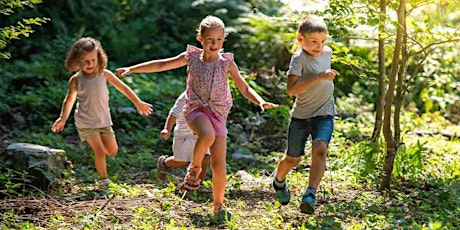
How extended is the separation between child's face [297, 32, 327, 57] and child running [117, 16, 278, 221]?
1.71 ft

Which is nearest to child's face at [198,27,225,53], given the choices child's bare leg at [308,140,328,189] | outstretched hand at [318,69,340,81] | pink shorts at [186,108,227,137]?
pink shorts at [186,108,227,137]

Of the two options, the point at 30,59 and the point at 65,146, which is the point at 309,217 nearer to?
the point at 65,146

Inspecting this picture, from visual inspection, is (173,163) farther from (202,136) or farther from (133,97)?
(202,136)

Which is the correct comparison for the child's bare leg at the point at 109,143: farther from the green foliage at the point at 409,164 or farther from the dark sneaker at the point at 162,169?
the green foliage at the point at 409,164

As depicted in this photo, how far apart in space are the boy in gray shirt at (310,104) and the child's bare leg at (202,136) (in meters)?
0.70

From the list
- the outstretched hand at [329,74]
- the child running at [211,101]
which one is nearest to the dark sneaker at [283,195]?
the child running at [211,101]

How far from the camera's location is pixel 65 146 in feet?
29.1

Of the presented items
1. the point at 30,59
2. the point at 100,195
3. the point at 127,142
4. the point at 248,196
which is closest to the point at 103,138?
the point at 100,195

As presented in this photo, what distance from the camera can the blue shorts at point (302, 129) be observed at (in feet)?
19.7

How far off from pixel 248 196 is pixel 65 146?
3078 millimetres

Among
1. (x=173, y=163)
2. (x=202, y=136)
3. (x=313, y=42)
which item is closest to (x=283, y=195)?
(x=202, y=136)

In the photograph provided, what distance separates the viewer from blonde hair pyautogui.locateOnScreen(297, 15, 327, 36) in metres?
5.80

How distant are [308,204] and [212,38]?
140 centimetres

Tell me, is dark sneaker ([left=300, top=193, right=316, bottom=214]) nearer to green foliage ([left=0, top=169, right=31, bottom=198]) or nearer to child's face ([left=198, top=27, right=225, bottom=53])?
child's face ([left=198, top=27, right=225, bottom=53])
